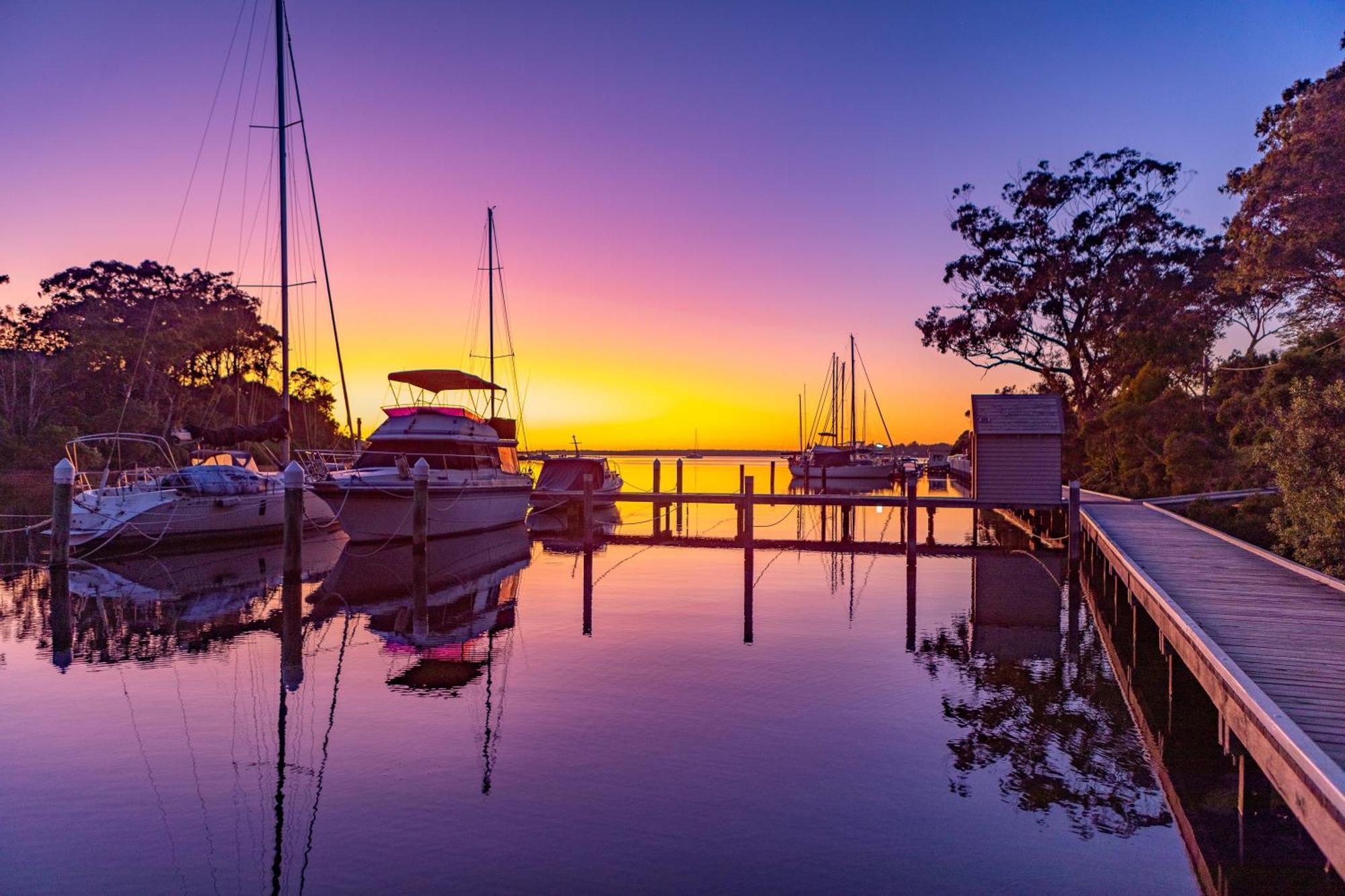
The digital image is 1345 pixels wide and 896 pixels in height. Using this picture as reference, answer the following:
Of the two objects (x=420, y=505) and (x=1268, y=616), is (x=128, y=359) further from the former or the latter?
(x=1268, y=616)

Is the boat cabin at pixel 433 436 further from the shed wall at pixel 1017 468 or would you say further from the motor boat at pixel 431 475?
the shed wall at pixel 1017 468

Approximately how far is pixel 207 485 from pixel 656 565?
41.6ft

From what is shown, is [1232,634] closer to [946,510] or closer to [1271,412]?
[1271,412]

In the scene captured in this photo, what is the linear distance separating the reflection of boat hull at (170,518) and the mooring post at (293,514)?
561 centimetres

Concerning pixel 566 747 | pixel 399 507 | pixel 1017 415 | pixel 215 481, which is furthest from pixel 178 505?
pixel 1017 415

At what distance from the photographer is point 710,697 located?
11.0 m

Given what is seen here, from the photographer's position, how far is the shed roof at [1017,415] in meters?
25.2

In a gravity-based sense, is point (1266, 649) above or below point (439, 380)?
below

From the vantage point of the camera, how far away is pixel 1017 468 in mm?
25406

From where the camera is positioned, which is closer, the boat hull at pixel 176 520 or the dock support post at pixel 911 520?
the dock support post at pixel 911 520

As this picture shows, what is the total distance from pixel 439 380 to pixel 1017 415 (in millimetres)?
18585

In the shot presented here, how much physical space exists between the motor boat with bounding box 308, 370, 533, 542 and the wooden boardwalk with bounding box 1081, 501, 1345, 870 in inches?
695

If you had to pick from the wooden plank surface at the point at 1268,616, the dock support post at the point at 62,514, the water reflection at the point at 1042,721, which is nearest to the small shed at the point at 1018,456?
the wooden plank surface at the point at 1268,616

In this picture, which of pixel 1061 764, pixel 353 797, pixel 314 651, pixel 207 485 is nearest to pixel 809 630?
pixel 1061 764
